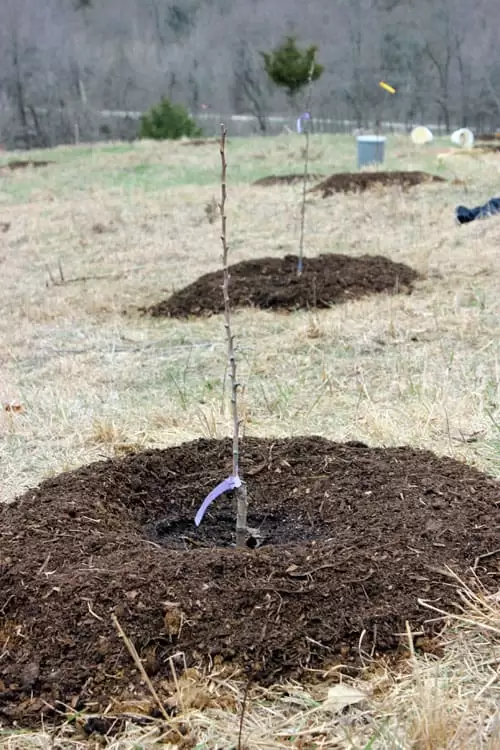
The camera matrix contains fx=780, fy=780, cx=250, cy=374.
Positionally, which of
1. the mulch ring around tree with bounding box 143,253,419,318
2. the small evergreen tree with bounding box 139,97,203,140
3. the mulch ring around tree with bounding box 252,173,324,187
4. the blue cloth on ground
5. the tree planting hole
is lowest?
the tree planting hole

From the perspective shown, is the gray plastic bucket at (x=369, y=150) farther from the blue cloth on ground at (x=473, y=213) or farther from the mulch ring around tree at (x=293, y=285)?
the mulch ring around tree at (x=293, y=285)

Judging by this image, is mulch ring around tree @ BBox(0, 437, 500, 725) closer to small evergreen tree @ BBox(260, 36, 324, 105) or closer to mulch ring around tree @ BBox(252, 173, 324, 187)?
mulch ring around tree @ BBox(252, 173, 324, 187)

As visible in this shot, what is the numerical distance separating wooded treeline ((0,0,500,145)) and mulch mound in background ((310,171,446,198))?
25440 mm

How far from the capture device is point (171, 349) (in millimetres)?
5355

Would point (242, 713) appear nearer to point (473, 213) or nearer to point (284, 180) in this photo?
point (473, 213)

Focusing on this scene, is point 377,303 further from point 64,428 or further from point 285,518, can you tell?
point 285,518

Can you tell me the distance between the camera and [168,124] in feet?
90.1

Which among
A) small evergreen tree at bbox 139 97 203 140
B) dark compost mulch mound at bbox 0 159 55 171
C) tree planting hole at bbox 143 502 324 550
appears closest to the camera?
tree planting hole at bbox 143 502 324 550

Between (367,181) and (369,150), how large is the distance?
3.43 metres

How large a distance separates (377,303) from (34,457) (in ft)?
10.8

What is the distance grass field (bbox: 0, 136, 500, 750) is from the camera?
72.7 inches

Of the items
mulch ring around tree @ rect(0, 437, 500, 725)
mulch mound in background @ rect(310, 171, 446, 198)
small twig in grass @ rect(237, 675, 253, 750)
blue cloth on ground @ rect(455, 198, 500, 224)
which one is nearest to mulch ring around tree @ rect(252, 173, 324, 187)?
mulch mound in background @ rect(310, 171, 446, 198)

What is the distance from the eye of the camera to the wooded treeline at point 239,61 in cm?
3966

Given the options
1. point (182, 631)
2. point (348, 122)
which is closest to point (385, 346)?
point (182, 631)
